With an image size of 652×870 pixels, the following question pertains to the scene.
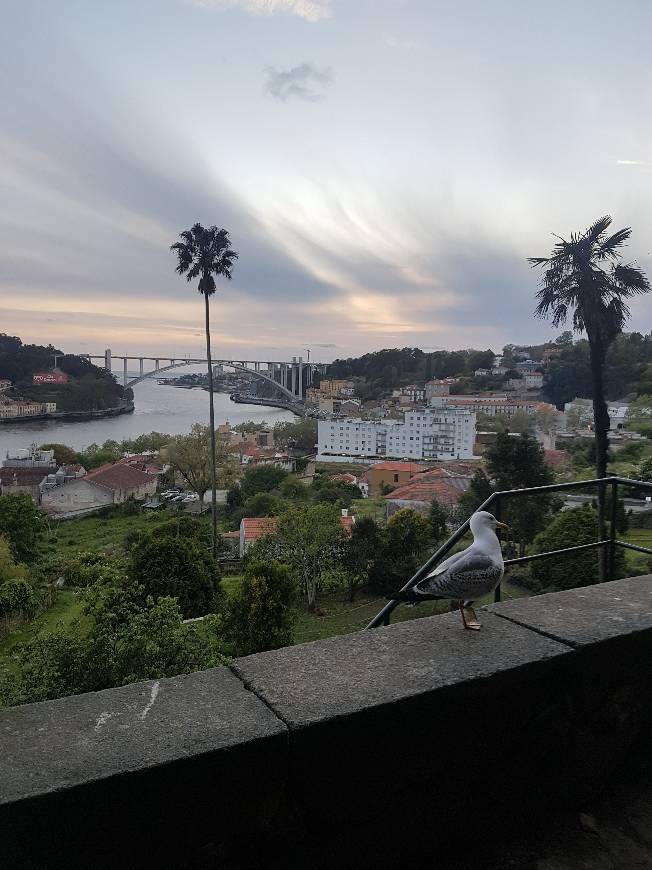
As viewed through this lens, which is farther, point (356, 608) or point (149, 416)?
point (149, 416)

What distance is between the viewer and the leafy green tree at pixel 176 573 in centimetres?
1678

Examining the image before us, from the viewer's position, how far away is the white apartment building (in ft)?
193

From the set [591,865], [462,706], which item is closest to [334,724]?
[462,706]

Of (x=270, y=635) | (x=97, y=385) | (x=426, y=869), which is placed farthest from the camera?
(x=97, y=385)

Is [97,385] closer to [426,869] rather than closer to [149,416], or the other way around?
[149,416]

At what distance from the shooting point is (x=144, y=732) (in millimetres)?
1111

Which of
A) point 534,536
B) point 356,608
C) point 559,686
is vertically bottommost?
point 356,608

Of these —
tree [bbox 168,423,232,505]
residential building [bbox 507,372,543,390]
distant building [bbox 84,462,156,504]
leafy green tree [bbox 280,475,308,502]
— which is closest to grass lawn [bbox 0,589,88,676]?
tree [bbox 168,423,232,505]

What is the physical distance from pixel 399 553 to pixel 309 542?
120 inches

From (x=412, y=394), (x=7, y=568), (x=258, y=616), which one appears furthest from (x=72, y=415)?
(x=258, y=616)

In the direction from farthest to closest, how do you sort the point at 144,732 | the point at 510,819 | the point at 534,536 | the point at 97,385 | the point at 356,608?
1. the point at 97,385
2. the point at 356,608
3. the point at 534,536
4. the point at 510,819
5. the point at 144,732

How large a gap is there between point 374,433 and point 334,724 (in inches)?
2409

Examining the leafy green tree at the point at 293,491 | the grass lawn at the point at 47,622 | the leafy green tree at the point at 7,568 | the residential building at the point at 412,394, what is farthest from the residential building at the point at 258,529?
the residential building at the point at 412,394

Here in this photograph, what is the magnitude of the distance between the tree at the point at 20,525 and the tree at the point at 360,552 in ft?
39.1
